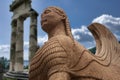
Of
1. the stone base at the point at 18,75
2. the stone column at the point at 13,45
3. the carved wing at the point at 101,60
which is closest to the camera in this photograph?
the carved wing at the point at 101,60

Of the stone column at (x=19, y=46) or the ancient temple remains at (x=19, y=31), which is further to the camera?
the stone column at (x=19, y=46)

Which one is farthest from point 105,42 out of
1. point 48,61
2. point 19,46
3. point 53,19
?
point 19,46

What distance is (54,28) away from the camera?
4492mm

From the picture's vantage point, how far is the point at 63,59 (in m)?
4.06

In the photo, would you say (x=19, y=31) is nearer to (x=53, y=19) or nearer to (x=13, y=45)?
(x=13, y=45)

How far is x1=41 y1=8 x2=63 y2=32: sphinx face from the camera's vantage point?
14.6ft

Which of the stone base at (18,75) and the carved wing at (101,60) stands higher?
the stone base at (18,75)

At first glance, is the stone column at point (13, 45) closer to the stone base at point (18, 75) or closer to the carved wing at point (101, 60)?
the stone base at point (18, 75)

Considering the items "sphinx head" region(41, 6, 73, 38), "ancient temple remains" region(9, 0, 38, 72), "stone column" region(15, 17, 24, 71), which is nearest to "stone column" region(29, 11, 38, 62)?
"ancient temple remains" region(9, 0, 38, 72)

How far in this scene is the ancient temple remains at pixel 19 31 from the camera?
28672 mm

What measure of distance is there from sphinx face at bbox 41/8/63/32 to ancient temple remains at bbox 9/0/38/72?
23.0 m

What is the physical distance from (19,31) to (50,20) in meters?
26.4

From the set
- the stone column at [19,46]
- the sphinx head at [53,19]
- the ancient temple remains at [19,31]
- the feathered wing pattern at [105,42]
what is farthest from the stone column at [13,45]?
the sphinx head at [53,19]

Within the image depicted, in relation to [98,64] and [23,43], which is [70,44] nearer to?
[98,64]
